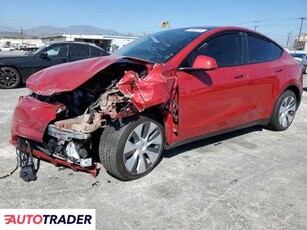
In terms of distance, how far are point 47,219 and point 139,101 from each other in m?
1.34

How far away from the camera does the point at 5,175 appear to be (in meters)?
3.54

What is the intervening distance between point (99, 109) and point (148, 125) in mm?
544

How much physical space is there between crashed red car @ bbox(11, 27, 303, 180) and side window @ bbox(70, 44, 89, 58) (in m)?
5.81

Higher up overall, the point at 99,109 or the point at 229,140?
the point at 99,109

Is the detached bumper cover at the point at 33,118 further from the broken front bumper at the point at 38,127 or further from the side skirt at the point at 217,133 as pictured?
the side skirt at the point at 217,133

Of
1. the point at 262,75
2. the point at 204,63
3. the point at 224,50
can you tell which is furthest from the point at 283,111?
the point at 204,63

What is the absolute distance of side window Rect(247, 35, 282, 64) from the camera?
15.3ft

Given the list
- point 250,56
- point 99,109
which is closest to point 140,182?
point 99,109

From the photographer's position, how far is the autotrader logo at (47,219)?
262 cm

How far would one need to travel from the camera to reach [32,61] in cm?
941

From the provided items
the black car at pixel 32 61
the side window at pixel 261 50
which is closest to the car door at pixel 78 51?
the black car at pixel 32 61

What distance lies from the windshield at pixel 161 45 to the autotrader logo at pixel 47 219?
191cm

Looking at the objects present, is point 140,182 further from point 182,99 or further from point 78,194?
point 182,99

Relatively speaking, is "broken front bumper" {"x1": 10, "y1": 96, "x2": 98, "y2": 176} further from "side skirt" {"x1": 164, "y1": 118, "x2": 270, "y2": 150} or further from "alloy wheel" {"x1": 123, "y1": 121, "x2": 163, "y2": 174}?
"side skirt" {"x1": 164, "y1": 118, "x2": 270, "y2": 150}
